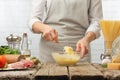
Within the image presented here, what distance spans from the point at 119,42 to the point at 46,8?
2.31 feet

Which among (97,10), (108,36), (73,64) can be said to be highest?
(97,10)

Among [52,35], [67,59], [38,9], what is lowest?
[67,59]

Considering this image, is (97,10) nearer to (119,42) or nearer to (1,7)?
(119,42)

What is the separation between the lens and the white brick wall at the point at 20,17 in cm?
316

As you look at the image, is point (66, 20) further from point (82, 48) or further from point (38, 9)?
point (82, 48)

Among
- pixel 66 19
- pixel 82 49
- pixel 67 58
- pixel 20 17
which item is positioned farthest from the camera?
pixel 20 17

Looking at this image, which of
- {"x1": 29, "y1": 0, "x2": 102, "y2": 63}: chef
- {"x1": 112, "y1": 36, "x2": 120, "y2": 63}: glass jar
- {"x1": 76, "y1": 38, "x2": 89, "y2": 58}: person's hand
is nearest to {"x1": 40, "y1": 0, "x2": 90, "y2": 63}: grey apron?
{"x1": 29, "y1": 0, "x2": 102, "y2": 63}: chef

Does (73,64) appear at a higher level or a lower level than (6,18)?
lower

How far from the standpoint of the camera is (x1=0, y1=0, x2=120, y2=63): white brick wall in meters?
3.16

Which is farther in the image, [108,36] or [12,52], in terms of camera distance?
[12,52]

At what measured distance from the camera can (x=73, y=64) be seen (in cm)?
151

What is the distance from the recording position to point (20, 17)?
3.20 meters

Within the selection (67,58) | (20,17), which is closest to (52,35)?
(67,58)

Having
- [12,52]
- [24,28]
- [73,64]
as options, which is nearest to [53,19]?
[12,52]
